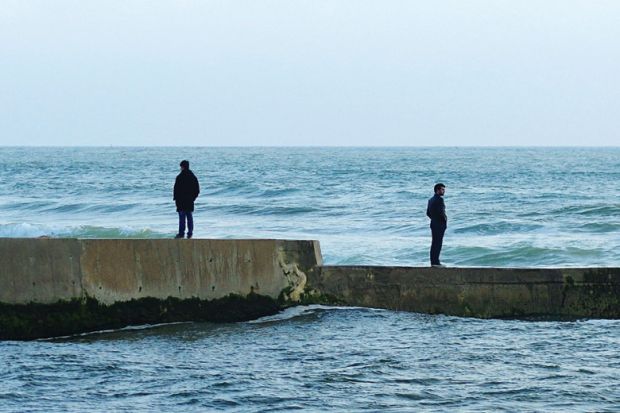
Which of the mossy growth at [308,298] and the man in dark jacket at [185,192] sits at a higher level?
the man in dark jacket at [185,192]

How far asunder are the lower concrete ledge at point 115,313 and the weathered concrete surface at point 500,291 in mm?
1437

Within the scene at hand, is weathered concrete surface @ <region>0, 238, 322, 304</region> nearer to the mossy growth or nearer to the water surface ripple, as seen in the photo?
the mossy growth

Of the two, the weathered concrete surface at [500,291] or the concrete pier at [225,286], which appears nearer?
the concrete pier at [225,286]

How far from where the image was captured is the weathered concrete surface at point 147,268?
39.5ft

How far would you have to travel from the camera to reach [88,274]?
40.4 ft

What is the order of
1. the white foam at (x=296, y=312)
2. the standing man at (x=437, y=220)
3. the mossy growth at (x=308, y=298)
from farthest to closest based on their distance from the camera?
the standing man at (x=437, y=220)
the mossy growth at (x=308, y=298)
the white foam at (x=296, y=312)

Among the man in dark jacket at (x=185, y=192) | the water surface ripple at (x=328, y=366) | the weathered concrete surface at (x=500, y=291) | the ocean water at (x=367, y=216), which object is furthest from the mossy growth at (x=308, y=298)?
the ocean water at (x=367, y=216)

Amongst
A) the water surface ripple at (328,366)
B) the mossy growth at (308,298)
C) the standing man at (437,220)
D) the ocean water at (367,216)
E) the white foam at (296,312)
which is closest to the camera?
the water surface ripple at (328,366)

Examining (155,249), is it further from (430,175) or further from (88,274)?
(430,175)

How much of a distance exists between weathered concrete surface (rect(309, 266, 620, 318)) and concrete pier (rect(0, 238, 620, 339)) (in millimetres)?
12

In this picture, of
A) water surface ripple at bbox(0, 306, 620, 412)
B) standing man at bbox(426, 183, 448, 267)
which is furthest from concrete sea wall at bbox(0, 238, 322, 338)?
standing man at bbox(426, 183, 448, 267)

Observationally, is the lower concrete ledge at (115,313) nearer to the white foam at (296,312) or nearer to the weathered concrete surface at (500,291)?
the white foam at (296,312)

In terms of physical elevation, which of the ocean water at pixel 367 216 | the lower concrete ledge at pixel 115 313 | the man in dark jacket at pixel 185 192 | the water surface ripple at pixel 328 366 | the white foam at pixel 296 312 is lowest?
the ocean water at pixel 367 216

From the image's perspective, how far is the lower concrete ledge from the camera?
12.0 meters
